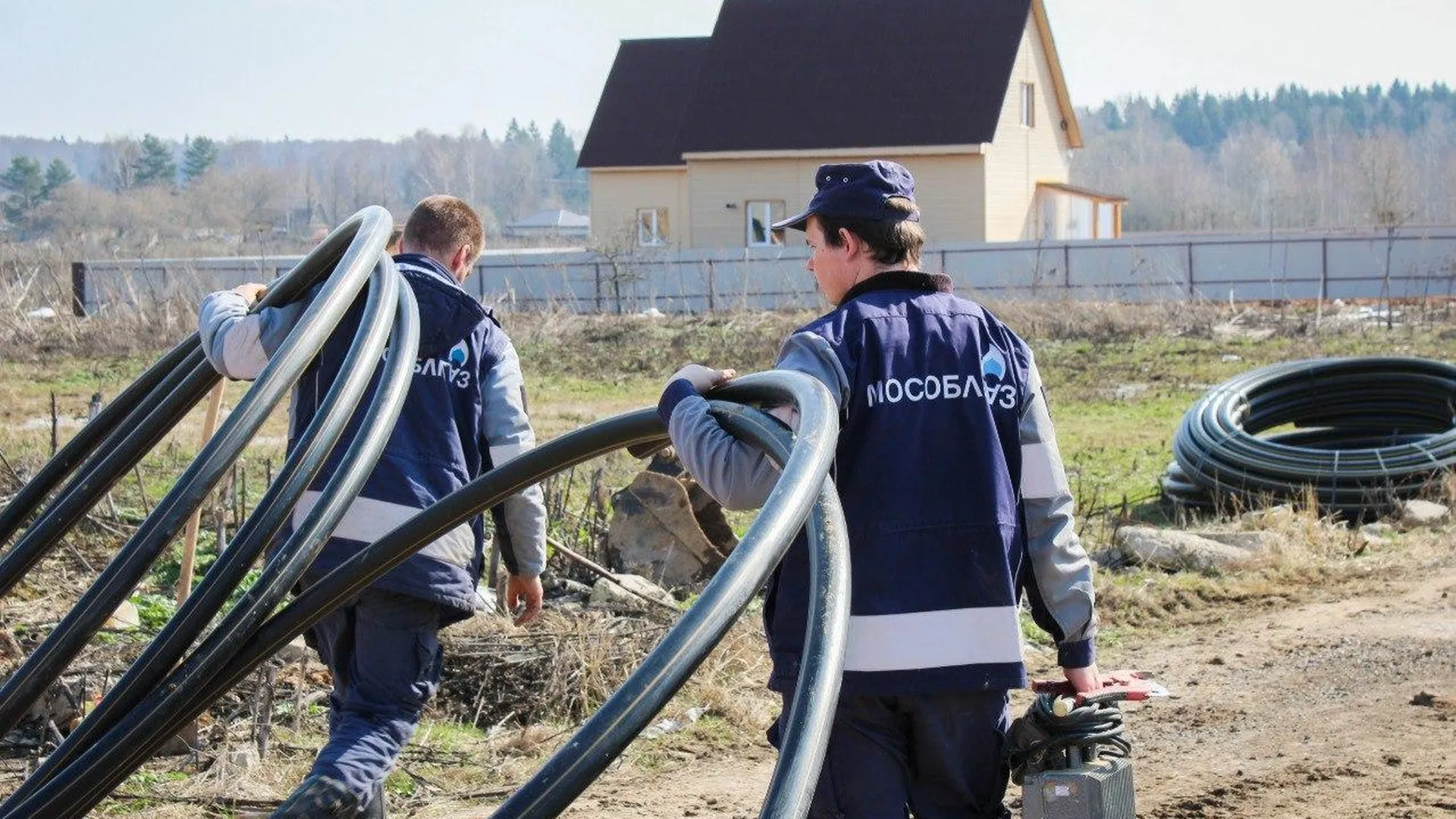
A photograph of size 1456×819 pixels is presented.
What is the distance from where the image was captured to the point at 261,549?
3695 millimetres

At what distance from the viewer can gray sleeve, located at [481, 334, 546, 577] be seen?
4.53 metres

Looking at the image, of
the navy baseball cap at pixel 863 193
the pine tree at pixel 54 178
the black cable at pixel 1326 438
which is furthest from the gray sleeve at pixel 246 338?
the pine tree at pixel 54 178

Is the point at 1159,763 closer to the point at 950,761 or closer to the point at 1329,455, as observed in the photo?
the point at 950,761

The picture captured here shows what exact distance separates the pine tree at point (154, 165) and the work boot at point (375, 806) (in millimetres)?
121342

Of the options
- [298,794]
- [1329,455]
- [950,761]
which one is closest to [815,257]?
[950,761]

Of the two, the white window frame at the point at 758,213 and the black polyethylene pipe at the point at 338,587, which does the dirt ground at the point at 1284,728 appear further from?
the white window frame at the point at 758,213

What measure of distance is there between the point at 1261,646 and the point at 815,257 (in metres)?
4.60

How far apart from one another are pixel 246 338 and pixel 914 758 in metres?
2.23

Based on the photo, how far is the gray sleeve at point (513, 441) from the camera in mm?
4527

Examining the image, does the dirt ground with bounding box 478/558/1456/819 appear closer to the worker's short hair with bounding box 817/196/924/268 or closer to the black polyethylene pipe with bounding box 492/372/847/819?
the worker's short hair with bounding box 817/196/924/268

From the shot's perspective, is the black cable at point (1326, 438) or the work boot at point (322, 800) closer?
the work boot at point (322, 800)

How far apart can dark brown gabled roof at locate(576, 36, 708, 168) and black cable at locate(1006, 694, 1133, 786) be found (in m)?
37.7

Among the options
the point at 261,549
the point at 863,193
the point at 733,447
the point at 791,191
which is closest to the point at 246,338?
the point at 261,549

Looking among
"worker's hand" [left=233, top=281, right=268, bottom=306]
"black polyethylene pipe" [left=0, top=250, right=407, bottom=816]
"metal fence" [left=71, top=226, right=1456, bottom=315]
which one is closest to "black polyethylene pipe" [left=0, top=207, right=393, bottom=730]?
"black polyethylene pipe" [left=0, top=250, right=407, bottom=816]
